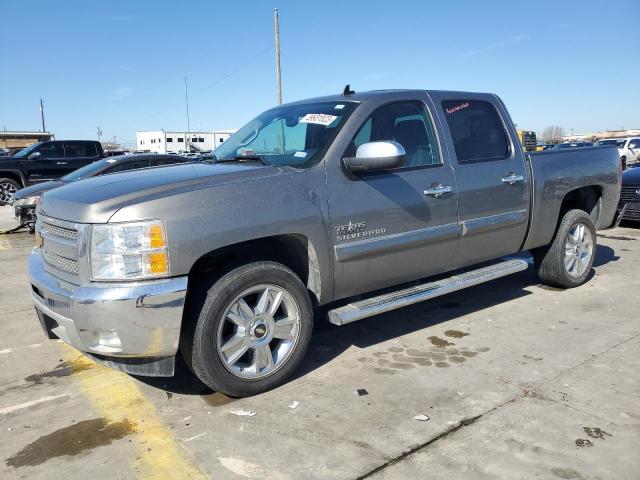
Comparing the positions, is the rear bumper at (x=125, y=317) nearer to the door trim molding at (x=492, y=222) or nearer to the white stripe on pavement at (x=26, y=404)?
the white stripe on pavement at (x=26, y=404)

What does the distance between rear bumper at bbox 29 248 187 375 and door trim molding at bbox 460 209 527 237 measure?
240 centimetres

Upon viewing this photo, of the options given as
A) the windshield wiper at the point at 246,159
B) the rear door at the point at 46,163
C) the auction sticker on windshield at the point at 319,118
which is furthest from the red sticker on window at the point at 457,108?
the rear door at the point at 46,163

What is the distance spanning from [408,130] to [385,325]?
1.67m

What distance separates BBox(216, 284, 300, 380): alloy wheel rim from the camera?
3.28m

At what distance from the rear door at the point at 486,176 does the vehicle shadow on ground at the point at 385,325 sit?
2.11 ft

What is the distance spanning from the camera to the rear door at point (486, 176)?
4402 mm

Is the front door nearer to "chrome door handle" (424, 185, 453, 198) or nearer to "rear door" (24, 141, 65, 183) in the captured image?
"chrome door handle" (424, 185, 453, 198)

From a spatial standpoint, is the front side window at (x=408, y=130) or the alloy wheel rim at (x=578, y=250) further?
the alloy wheel rim at (x=578, y=250)

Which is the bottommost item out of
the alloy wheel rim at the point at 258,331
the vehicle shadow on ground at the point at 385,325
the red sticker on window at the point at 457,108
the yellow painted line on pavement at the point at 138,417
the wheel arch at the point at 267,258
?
the yellow painted line on pavement at the point at 138,417

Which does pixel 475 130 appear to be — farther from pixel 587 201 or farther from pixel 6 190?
pixel 6 190

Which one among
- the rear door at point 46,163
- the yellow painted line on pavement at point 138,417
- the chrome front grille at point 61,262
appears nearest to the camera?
the yellow painted line on pavement at point 138,417

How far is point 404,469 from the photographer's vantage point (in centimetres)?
260

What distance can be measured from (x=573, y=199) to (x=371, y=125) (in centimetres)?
308

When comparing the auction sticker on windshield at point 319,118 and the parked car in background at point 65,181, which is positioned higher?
the auction sticker on windshield at point 319,118
